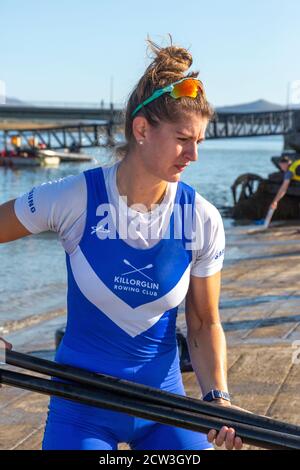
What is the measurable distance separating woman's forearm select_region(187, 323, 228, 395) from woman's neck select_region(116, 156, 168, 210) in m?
0.56

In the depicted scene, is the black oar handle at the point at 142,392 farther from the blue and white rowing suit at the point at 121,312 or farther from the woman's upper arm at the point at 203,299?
the woman's upper arm at the point at 203,299

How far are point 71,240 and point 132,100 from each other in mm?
600

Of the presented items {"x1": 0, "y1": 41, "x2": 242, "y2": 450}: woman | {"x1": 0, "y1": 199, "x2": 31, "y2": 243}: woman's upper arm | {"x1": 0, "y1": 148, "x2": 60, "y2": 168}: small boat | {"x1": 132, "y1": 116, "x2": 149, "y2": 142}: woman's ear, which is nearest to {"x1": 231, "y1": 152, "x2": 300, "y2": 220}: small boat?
{"x1": 0, "y1": 41, "x2": 242, "y2": 450}: woman

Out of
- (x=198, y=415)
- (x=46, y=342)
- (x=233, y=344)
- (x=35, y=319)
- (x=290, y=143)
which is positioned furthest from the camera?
(x=290, y=143)

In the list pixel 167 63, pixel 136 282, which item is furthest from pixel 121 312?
pixel 167 63

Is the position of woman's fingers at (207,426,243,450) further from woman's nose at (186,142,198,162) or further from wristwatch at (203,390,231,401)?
woman's nose at (186,142,198,162)

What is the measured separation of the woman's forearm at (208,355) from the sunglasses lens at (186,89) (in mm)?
942

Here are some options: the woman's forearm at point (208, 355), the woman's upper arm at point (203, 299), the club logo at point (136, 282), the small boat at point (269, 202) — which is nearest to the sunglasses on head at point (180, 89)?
the club logo at point (136, 282)

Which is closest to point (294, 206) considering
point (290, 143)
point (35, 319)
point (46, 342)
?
point (290, 143)

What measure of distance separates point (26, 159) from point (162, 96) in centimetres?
8454

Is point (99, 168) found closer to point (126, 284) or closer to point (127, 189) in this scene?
point (127, 189)

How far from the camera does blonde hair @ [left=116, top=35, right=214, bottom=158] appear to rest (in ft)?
10.1

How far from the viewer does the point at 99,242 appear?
3209 millimetres
